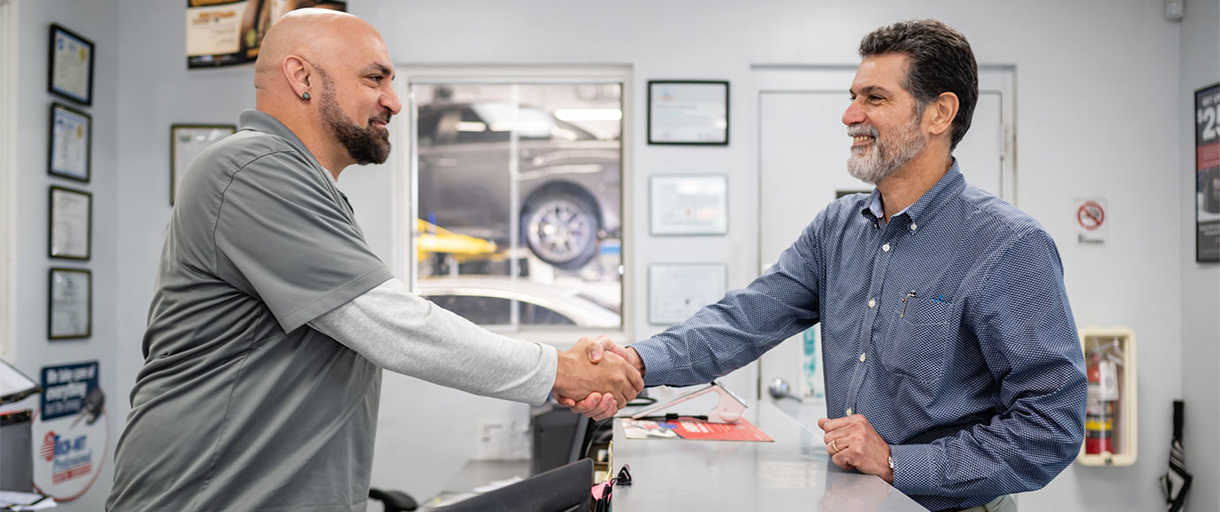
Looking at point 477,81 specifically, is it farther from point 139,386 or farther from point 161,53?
point 139,386

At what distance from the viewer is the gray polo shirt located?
1.24m

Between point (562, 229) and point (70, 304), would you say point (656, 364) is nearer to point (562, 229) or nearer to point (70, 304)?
point (562, 229)

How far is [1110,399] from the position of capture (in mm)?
3504

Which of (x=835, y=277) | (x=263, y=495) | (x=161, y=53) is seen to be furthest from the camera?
(x=161, y=53)

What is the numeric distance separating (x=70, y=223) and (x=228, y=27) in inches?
41.8

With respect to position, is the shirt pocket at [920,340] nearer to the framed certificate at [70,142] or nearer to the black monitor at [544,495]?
the black monitor at [544,495]

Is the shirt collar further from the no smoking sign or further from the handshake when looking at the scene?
the no smoking sign

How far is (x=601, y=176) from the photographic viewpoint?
3889 mm

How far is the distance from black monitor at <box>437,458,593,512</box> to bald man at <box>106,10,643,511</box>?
480 mm

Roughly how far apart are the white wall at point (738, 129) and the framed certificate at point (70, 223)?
109mm

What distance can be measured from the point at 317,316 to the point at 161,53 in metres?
3.18

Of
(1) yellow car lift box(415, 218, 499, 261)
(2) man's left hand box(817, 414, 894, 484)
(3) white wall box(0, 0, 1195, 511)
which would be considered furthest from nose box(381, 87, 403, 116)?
(1) yellow car lift box(415, 218, 499, 261)

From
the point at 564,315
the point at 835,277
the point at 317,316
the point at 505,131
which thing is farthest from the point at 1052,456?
the point at 505,131

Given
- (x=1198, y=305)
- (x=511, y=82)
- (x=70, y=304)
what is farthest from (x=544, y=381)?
(x=1198, y=305)
